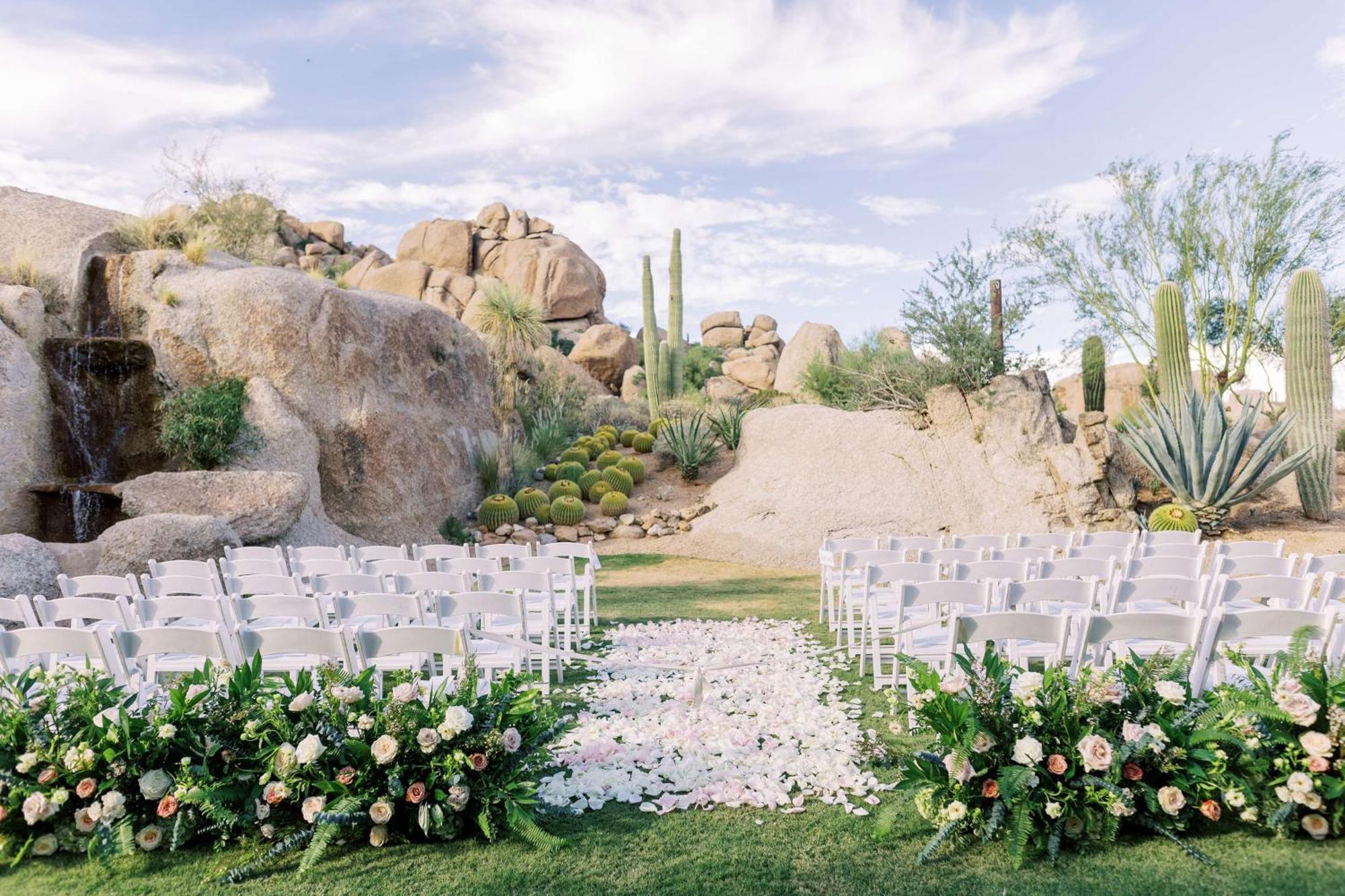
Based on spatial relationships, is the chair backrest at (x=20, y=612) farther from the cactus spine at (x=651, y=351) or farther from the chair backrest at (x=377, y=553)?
the cactus spine at (x=651, y=351)

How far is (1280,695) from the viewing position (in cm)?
332

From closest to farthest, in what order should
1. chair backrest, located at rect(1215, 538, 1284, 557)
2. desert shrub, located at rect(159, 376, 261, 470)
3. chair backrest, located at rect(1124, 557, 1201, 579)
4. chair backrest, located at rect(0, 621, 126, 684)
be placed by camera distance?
chair backrest, located at rect(0, 621, 126, 684) → chair backrest, located at rect(1124, 557, 1201, 579) → chair backrest, located at rect(1215, 538, 1284, 557) → desert shrub, located at rect(159, 376, 261, 470)

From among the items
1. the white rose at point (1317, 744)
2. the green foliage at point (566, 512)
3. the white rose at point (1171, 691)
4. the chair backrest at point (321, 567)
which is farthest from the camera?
the green foliage at point (566, 512)

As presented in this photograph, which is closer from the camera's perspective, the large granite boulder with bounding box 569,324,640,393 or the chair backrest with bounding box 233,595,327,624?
the chair backrest with bounding box 233,595,327,624

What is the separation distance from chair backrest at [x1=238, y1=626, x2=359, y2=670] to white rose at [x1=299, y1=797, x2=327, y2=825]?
678mm

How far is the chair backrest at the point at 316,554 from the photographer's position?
24.8ft

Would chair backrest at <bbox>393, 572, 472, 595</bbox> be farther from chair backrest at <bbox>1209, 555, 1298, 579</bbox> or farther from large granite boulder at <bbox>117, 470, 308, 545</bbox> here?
large granite boulder at <bbox>117, 470, 308, 545</bbox>

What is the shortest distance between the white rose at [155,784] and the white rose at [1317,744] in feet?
14.8

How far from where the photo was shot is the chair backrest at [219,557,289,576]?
734 cm

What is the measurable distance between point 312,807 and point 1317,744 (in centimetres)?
388

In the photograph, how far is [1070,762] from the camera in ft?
11.2

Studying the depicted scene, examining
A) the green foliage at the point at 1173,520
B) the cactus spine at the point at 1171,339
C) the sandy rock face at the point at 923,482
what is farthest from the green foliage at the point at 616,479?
the cactus spine at the point at 1171,339

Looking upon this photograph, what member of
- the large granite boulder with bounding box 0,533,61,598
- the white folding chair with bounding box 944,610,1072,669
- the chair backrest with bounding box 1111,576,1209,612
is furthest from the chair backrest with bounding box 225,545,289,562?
the chair backrest with bounding box 1111,576,1209,612

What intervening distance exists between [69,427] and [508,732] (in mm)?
11776
